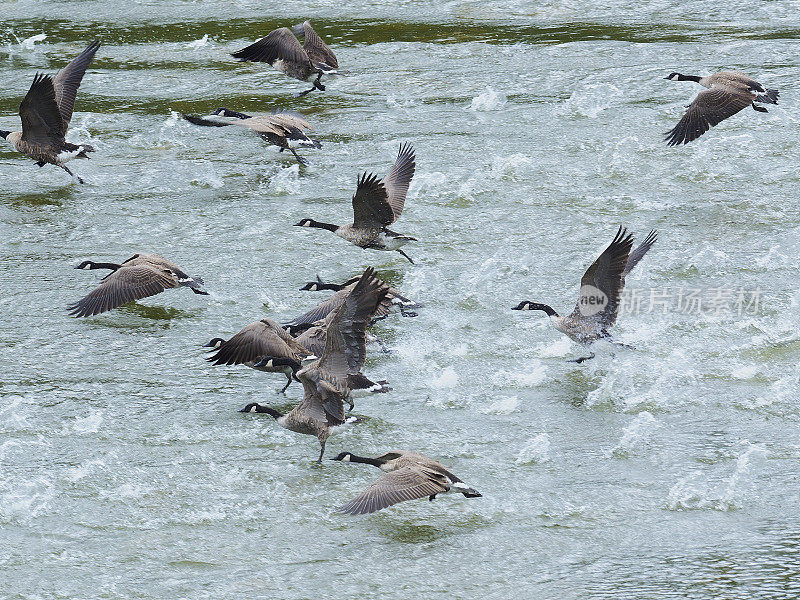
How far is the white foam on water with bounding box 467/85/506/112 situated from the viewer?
1352cm

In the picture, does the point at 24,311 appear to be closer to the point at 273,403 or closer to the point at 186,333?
the point at 186,333

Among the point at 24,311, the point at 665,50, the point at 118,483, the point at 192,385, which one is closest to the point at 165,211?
the point at 24,311

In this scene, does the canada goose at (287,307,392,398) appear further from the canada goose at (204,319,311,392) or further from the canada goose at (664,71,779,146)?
the canada goose at (664,71,779,146)

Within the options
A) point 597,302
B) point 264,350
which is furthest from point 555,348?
point 264,350

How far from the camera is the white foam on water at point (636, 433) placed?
7.25 m

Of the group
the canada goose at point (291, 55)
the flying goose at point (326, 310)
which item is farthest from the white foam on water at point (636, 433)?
the canada goose at point (291, 55)

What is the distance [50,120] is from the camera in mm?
11656

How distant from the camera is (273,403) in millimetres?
8062

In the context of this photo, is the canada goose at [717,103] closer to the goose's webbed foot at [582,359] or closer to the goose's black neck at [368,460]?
the goose's webbed foot at [582,359]

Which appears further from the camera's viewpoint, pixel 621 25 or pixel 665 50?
pixel 621 25

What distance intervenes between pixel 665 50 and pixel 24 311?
964cm

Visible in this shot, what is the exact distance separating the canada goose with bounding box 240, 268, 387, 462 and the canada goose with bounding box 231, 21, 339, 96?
7219 mm

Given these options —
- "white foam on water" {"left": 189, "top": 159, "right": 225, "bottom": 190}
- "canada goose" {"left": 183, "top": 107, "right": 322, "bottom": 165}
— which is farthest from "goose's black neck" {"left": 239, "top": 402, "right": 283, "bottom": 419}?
"white foam on water" {"left": 189, "top": 159, "right": 225, "bottom": 190}

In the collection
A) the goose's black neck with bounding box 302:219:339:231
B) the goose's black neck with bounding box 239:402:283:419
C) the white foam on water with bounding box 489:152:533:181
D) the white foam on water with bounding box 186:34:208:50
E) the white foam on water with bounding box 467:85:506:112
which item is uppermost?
the white foam on water with bounding box 186:34:208:50
